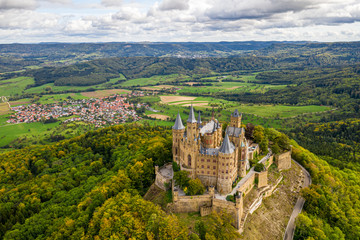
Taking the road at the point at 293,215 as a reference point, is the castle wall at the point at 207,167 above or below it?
above

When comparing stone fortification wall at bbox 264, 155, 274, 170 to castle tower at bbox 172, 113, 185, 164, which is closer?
castle tower at bbox 172, 113, 185, 164

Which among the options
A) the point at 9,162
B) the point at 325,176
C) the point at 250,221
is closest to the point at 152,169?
the point at 250,221

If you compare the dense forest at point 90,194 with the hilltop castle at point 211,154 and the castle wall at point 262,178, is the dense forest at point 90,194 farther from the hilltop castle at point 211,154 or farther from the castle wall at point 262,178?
the castle wall at point 262,178

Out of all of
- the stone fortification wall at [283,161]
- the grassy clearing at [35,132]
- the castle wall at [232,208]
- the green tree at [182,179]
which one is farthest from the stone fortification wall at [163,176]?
the grassy clearing at [35,132]

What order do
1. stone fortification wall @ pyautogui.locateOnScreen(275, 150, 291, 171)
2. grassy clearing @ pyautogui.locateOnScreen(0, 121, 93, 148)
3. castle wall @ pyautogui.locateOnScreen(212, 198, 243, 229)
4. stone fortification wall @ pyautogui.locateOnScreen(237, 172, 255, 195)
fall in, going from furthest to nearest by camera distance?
1. grassy clearing @ pyautogui.locateOnScreen(0, 121, 93, 148)
2. stone fortification wall @ pyautogui.locateOnScreen(275, 150, 291, 171)
3. stone fortification wall @ pyautogui.locateOnScreen(237, 172, 255, 195)
4. castle wall @ pyautogui.locateOnScreen(212, 198, 243, 229)

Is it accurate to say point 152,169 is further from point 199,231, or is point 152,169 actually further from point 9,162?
point 9,162

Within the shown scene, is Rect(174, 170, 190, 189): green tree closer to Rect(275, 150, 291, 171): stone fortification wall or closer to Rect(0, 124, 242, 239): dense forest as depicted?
Rect(0, 124, 242, 239): dense forest

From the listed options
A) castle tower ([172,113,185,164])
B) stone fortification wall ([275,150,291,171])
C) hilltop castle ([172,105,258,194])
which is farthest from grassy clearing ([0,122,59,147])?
stone fortification wall ([275,150,291,171])

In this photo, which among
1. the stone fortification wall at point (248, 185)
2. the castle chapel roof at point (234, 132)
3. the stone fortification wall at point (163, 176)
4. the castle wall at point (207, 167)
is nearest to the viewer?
the stone fortification wall at point (248, 185)
